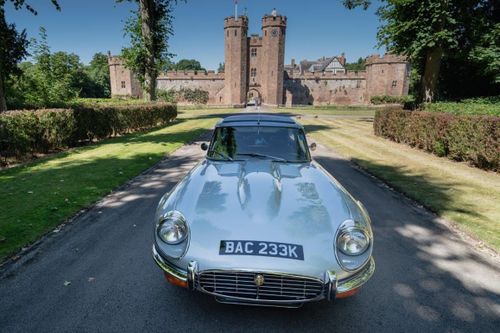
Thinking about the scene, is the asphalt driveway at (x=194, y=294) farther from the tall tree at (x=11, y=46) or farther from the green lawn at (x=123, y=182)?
the tall tree at (x=11, y=46)

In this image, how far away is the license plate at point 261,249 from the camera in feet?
8.32

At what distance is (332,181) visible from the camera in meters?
3.86

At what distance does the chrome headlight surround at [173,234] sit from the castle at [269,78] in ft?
185

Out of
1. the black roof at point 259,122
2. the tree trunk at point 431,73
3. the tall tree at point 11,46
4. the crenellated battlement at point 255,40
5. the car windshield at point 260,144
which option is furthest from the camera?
the crenellated battlement at point 255,40

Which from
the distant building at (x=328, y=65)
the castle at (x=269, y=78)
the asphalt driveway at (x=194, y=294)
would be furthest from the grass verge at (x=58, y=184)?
the distant building at (x=328, y=65)

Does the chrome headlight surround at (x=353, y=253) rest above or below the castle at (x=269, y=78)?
below

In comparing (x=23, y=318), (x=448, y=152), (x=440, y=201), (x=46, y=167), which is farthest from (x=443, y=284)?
(x=46, y=167)

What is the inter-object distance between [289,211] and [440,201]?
5.17 meters

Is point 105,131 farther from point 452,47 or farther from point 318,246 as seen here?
point 452,47

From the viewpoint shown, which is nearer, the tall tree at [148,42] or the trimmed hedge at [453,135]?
the trimmed hedge at [453,135]

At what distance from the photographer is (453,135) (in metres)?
10.5

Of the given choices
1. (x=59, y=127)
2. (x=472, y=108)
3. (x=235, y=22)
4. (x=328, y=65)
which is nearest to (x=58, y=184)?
(x=59, y=127)

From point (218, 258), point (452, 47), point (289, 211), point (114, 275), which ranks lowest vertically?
point (114, 275)

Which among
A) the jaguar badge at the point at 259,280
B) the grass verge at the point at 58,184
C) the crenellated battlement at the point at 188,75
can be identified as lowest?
the grass verge at the point at 58,184
